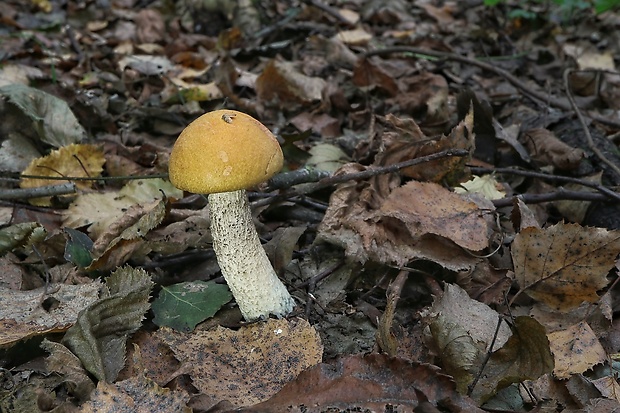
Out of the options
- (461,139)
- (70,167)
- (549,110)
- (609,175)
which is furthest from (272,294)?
(549,110)

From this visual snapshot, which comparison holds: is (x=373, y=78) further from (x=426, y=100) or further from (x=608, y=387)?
(x=608, y=387)

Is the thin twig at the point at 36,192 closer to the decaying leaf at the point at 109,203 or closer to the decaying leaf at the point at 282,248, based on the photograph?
the decaying leaf at the point at 109,203

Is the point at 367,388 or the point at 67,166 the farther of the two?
the point at 67,166

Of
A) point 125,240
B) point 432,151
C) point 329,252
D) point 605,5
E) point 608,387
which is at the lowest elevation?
point 329,252

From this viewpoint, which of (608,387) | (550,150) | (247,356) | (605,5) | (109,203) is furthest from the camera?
(605,5)

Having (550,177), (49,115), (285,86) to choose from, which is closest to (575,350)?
(550,177)

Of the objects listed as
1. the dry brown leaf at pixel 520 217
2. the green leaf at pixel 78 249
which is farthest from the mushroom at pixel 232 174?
the dry brown leaf at pixel 520 217
